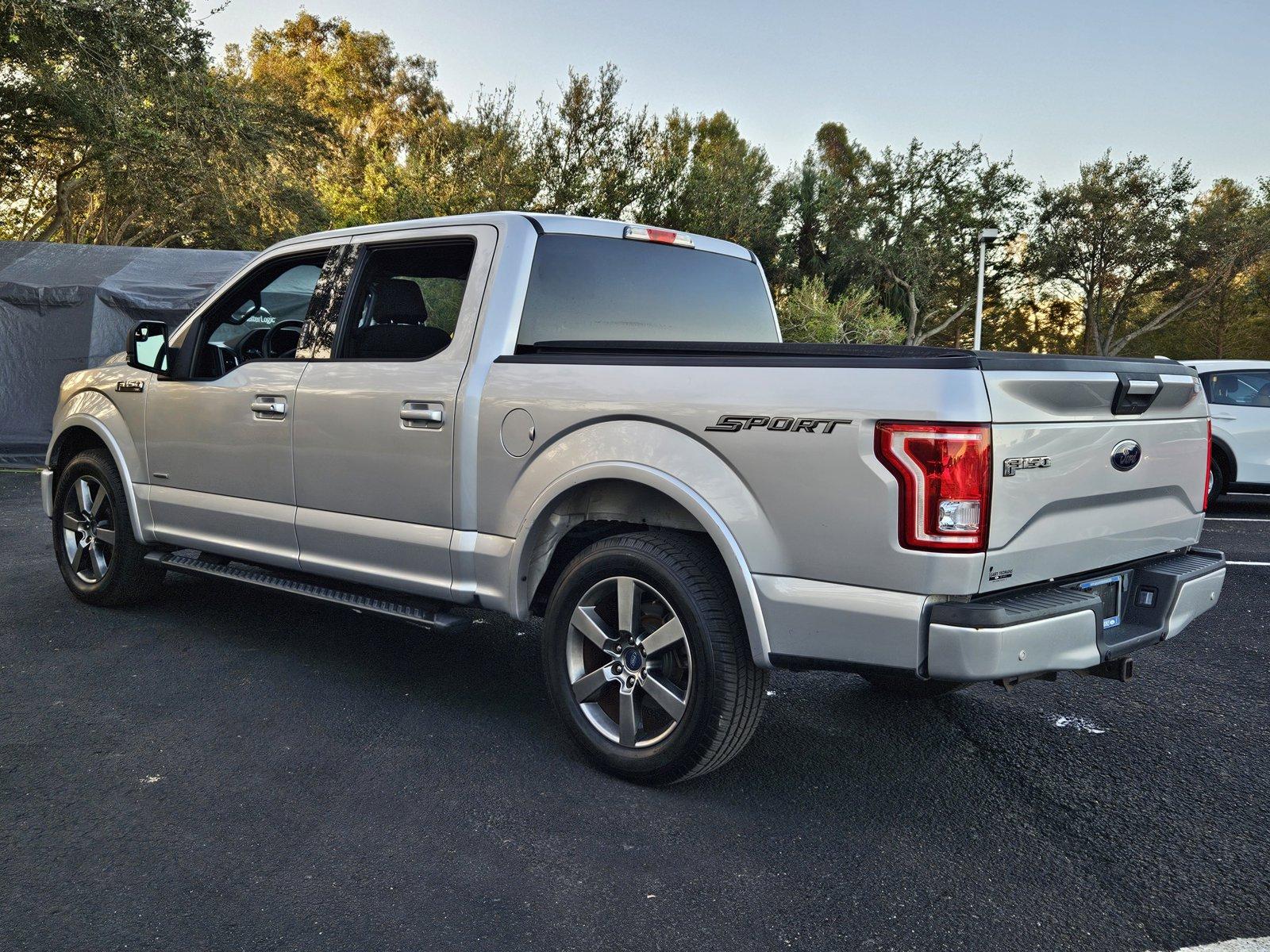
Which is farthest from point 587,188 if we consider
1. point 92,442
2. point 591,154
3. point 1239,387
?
point 92,442

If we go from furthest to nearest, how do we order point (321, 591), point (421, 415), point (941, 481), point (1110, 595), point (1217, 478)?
point (1217, 478)
point (321, 591)
point (421, 415)
point (1110, 595)
point (941, 481)

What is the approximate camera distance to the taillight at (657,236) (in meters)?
4.51

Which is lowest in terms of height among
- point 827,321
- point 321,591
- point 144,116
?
point 321,591

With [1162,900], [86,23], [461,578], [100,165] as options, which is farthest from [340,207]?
[1162,900]

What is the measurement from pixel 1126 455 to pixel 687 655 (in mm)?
1553

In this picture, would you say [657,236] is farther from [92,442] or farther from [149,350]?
[92,442]

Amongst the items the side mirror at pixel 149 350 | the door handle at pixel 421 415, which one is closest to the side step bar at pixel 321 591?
the door handle at pixel 421 415

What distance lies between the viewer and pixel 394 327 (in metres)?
4.43

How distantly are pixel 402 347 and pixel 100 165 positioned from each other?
58.6 ft

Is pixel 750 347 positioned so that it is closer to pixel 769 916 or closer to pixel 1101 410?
pixel 1101 410

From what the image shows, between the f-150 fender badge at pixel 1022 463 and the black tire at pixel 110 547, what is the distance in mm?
4599

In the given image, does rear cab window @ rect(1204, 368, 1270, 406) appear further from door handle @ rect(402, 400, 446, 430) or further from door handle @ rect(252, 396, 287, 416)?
door handle @ rect(252, 396, 287, 416)

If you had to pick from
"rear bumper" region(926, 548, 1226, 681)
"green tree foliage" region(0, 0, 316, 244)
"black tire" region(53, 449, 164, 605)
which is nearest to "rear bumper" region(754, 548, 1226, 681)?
"rear bumper" region(926, 548, 1226, 681)

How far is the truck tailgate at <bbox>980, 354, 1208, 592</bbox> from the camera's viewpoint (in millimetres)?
2908
